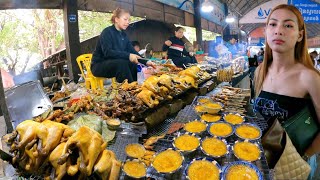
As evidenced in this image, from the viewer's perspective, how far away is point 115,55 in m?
4.40

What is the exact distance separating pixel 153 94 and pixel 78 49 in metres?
5.61

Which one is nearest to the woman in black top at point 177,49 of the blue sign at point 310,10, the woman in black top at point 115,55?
the woman in black top at point 115,55

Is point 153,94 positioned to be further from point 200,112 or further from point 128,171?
point 128,171

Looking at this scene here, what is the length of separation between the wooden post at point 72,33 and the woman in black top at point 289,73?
6311mm

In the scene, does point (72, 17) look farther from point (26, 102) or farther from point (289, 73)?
point (289, 73)

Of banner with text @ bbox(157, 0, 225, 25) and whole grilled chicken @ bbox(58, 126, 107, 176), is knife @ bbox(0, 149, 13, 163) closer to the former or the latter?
whole grilled chicken @ bbox(58, 126, 107, 176)

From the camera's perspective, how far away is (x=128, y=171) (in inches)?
64.5

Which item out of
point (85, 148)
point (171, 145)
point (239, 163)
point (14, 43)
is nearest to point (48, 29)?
point (14, 43)

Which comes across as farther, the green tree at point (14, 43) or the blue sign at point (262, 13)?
the blue sign at point (262, 13)

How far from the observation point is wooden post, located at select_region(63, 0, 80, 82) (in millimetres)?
7066

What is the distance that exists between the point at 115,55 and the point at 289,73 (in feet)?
9.89

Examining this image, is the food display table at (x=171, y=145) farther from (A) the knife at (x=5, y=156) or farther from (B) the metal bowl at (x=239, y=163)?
(A) the knife at (x=5, y=156)

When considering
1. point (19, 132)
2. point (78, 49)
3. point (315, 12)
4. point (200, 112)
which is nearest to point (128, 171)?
point (19, 132)

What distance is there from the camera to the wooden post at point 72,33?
707 cm
